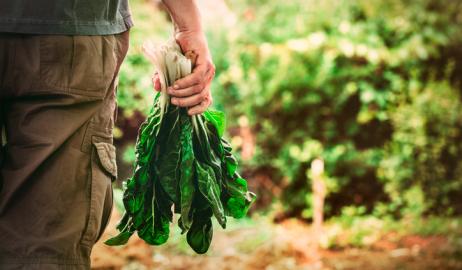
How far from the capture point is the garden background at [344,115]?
623cm

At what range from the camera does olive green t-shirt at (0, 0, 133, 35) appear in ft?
5.40

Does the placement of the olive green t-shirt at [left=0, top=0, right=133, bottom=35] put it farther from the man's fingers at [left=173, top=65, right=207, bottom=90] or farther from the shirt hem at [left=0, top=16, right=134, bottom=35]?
the man's fingers at [left=173, top=65, right=207, bottom=90]

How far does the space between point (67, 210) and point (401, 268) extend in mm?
3780

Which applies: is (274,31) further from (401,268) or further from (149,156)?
(149,156)

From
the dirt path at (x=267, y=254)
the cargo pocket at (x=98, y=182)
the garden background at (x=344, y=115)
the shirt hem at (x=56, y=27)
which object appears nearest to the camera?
the shirt hem at (x=56, y=27)

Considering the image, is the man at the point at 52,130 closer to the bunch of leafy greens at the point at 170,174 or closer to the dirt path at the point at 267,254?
the bunch of leafy greens at the point at 170,174

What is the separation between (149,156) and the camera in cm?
209

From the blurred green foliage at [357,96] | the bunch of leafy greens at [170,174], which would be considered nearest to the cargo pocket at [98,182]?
the bunch of leafy greens at [170,174]

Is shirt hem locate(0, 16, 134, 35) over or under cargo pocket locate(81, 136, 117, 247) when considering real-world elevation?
over

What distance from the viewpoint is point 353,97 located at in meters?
6.68

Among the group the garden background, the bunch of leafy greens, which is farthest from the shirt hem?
the garden background

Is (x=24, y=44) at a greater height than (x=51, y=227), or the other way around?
(x=24, y=44)

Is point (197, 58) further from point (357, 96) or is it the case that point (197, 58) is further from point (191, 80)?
point (357, 96)

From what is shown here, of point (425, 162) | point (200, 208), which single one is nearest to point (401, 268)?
point (425, 162)
